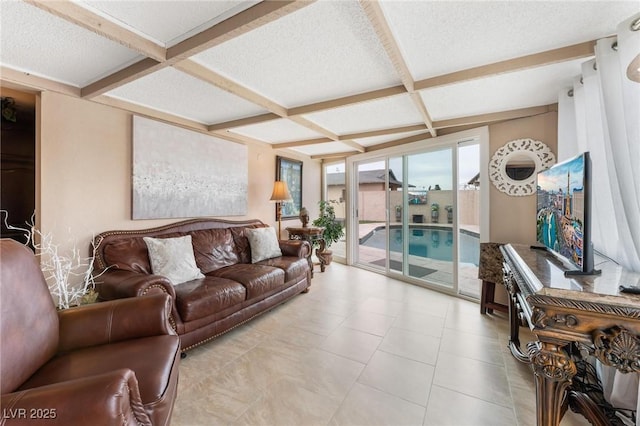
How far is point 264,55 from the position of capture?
1.77 m

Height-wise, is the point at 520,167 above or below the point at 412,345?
above

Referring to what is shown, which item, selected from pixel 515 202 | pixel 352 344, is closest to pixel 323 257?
pixel 352 344

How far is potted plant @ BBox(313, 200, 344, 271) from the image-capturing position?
4773 mm

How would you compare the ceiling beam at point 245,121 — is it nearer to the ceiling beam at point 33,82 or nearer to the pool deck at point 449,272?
the ceiling beam at point 33,82

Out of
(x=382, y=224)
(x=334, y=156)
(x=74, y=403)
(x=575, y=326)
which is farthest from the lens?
(x=334, y=156)

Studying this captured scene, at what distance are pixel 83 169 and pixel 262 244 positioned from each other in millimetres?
1953

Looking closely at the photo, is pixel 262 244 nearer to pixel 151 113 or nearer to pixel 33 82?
pixel 151 113

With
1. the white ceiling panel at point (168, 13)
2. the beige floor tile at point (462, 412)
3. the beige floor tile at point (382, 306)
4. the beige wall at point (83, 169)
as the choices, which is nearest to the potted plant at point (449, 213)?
the beige floor tile at point (382, 306)

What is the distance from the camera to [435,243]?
3.80m

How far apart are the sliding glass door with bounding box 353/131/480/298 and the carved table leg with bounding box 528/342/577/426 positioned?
7.83 ft

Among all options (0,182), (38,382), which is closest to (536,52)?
(38,382)


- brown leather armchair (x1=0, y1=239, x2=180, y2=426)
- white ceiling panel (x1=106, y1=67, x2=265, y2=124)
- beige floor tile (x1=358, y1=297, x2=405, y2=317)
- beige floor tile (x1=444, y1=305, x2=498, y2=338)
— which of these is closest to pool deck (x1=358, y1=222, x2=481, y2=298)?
beige floor tile (x1=444, y1=305, x2=498, y2=338)

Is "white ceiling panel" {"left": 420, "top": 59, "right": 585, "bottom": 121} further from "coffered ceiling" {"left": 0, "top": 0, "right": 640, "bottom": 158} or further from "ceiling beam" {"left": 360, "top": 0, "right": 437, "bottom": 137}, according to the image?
"ceiling beam" {"left": 360, "top": 0, "right": 437, "bottom": 137}

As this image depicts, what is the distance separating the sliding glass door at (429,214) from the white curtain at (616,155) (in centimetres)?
159
